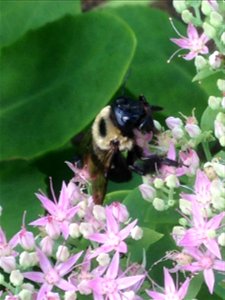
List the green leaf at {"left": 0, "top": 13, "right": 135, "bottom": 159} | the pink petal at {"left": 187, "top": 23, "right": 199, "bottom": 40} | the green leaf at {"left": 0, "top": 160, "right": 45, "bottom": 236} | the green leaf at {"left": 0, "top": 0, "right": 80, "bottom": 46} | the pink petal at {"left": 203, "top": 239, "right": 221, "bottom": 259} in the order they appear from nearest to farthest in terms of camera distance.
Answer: the pink petal at {"left": 203, "top": 239, "right": 221, "bottom": 259} → the pink petal at {"left": 187, "top": 23, "right": 199, "bottom": 40} → the green leaf at {"left": 0, "top": 160, "right": 45, "bottom": 236} → the green leaf at {"left": 0, "top": 13, "right": 135, "bottom": 159} → the green leaf at {"left": 0, "top": 0, "right": 80, "bottom": 46}

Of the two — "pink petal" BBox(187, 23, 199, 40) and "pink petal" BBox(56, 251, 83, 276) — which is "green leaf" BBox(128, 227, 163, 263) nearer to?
"pink petal" BBox(56, 251, 83, 276)

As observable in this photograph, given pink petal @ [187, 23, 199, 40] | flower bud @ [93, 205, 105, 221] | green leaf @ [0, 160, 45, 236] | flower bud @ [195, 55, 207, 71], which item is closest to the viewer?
flower bud @ [93, 205, 105, 221]

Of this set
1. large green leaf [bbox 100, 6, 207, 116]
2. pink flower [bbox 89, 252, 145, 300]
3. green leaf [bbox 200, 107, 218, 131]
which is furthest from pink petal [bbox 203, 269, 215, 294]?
large green leaf [bbox 100, 6, 207, 116]

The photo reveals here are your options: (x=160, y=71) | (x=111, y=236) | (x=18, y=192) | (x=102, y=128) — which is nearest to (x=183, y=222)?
(x=111, y=236)

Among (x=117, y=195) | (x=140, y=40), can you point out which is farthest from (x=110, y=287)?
(x=140, y=40)

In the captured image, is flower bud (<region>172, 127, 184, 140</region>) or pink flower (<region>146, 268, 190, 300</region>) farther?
flower bud (<region>172, 127, 184, 140</region>)

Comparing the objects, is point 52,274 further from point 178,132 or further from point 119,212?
point 178,132
